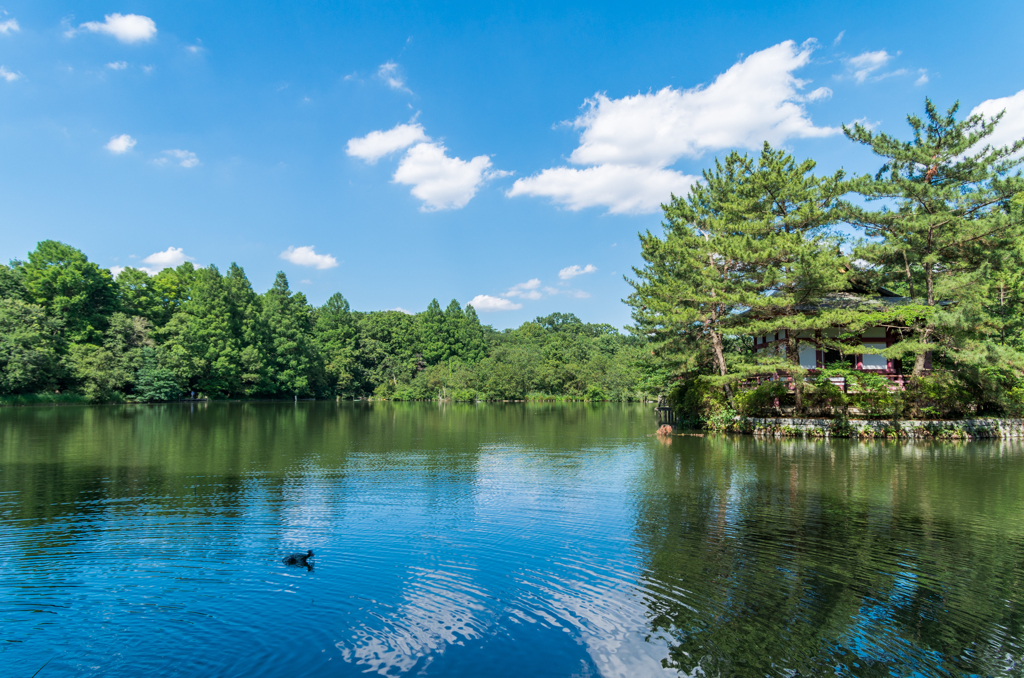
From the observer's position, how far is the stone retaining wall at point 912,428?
20.4 meters

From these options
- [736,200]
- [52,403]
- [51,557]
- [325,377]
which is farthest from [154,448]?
[325,377]

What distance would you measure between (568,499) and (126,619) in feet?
24.2

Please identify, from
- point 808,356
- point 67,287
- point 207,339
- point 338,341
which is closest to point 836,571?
point 808,356

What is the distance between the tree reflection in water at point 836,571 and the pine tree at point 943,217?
28.3 ft

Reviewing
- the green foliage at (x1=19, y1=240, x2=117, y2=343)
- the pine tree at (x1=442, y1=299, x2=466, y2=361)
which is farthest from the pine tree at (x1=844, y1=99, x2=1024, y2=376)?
the pine tree at (x1=442, y1=299, x2=466, y2=361)

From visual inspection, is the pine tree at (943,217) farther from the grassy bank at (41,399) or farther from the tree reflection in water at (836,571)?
the grassy bank at (41,399)

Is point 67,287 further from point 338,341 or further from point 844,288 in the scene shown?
point 844,288

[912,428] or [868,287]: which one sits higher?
[868,287]

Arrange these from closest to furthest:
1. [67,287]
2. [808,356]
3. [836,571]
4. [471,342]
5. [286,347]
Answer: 1. [836,571]
2. [808,356]
3. [67,287]
4. [286,347]
5. [471,342]

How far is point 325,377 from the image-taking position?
225ft

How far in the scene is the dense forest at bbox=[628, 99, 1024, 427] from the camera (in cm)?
1944

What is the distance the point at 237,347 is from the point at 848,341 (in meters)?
53.7

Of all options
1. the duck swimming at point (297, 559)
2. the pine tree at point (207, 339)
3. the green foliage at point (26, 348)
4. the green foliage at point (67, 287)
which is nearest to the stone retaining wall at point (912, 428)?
the duck swimming at point (297, 559)

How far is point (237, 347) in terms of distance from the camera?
183 feet
